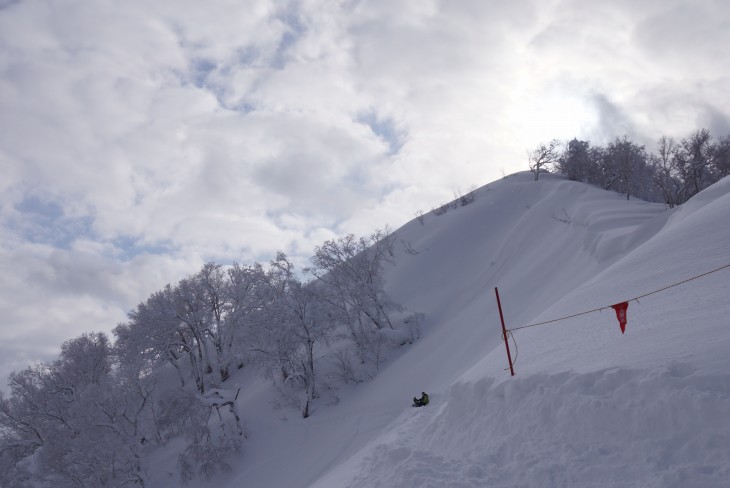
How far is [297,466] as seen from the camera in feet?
78.1

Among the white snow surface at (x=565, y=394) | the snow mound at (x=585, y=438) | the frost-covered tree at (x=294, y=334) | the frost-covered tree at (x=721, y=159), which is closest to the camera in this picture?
the snow mound at (x=585, y=438)

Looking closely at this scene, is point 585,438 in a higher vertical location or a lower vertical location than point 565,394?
lower

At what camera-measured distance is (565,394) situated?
835 centimetres

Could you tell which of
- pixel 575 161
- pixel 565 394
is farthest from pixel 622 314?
pixel 575 161

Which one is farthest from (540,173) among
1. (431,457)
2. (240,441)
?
(431,457)

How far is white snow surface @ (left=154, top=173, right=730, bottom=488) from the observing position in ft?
22.3

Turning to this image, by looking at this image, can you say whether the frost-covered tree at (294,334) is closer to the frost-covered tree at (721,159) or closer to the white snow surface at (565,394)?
the white snow surface at (565,394)

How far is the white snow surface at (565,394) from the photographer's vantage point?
6789 mm

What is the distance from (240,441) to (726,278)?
24.2m

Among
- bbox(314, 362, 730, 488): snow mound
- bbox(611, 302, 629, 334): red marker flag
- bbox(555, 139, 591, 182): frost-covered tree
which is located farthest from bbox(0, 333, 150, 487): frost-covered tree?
bbox(555, 139, 591, 182): frost-covered tree

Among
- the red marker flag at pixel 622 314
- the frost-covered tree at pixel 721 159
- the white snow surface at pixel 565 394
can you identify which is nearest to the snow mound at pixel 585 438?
the white snow surface at pixel 565 394

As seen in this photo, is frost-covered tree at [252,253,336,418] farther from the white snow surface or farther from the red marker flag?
the red marker flag

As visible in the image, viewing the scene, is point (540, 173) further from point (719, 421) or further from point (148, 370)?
point (719, 421)

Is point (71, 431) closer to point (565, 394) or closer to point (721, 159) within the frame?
point (565, 394)
